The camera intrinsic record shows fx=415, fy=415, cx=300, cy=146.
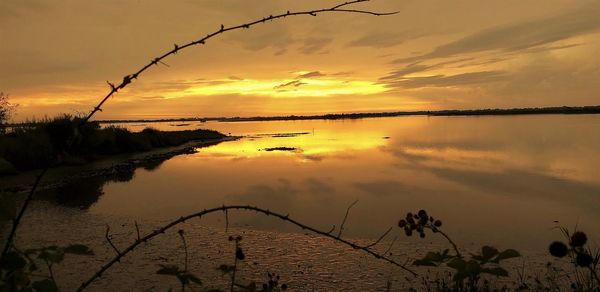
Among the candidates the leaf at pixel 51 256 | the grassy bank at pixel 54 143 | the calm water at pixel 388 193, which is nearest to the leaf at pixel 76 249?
the leaf at pixel 51 256

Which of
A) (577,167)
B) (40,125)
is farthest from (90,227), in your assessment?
(577,167)

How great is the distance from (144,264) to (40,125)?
19418 millimetres

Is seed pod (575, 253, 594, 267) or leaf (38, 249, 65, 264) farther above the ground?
leaf (38, 249, 65, 264)

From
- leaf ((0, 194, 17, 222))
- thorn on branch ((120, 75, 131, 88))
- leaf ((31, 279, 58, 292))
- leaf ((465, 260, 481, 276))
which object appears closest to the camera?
thorn on branch ((120, 75, 131, 88))

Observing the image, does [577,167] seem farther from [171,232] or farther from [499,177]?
[171,232]

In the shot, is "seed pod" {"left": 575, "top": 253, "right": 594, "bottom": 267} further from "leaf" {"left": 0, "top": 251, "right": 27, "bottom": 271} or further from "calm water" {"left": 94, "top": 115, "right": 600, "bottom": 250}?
A: "calm water" {"left": 94, "top": 115, "right": 600, "bottom": 250}

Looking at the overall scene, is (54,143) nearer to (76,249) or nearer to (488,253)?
(76,249)

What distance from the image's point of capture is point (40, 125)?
22016 millimetres

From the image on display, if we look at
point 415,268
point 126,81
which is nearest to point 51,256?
point 126,81

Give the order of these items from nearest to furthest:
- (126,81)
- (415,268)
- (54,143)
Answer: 1. (126,81)
2. (415,268)
3. (54,143)

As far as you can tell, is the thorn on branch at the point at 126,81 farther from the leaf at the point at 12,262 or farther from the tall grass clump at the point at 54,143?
the tall grass clump at the point at 54,143

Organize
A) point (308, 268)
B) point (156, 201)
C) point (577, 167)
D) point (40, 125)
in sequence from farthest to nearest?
point (40, 125) < point (577, 167) < point (156, 201) < point (308, 268)

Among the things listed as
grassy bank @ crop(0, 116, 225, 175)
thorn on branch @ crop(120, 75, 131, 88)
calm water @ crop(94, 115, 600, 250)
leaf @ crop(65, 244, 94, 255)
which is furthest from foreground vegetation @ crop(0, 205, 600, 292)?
grassy bank @ crop(0, 116, 225, 175)

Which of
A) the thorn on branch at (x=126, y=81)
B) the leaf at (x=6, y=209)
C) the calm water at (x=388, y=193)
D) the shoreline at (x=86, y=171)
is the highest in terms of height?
the thorn on branch at (x=126, y=81)
